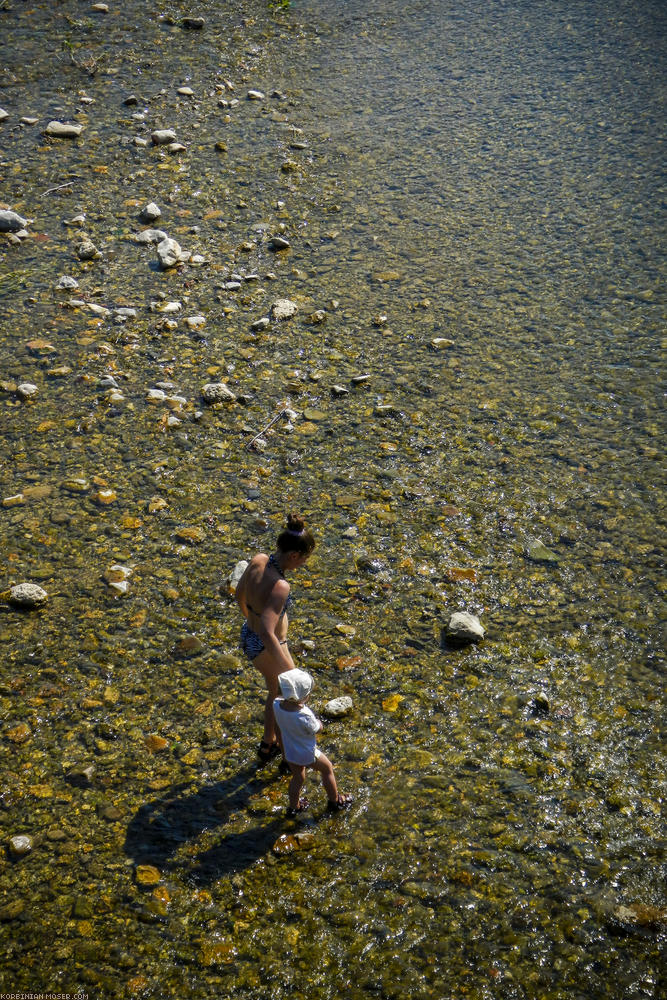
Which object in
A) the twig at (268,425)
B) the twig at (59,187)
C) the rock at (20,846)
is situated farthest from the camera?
the twig at (59,187)

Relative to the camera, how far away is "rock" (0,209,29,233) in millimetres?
9312

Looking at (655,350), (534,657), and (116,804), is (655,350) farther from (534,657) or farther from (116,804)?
(116,804)

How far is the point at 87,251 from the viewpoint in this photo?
8914mm

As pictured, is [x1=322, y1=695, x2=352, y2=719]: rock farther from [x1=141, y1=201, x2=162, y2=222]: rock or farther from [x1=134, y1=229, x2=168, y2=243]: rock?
[x1=141, y1=201, x2=162, y2=222]: rock

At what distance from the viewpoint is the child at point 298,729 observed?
430 cm

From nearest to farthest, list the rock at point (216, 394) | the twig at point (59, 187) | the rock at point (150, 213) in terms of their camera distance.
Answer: the rock at point (216, 394) → the rock at point (150, 213) → the twig at point (59, 187)

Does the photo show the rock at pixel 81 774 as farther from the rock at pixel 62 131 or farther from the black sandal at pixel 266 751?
the rock at pixel 62 131

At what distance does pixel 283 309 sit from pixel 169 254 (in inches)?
57.4

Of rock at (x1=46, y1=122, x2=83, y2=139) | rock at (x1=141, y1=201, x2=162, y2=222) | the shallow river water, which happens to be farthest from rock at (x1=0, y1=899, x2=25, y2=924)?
rock at (x1=46, y1=122, x2=83, y2=139)

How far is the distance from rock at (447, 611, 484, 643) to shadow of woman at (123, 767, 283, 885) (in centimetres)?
158

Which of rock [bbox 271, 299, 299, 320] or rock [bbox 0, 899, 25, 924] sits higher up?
rock [bbox 271, 299, 299, 320]

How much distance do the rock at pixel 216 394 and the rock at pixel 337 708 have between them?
3242mm

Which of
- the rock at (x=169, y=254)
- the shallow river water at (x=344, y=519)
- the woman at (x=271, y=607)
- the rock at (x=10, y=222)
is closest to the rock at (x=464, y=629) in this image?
the shallow river water at (x=344, y=519)

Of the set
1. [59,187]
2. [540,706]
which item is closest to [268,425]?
[540,706]
